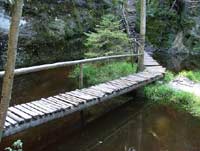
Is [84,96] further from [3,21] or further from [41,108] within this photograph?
[3,21]

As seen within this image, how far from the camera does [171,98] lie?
33.4 feet

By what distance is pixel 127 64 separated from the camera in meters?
12.5

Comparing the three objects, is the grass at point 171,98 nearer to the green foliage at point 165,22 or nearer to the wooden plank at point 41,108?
the wooden plank at point 41,108

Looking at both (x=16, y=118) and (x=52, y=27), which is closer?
(x=16, y=118)

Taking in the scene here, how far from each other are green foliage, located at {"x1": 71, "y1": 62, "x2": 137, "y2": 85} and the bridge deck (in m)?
1.30

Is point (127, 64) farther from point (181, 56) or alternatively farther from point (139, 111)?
point (181, 56)

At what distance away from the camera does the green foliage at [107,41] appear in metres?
12.2

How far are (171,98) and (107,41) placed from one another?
3427mm

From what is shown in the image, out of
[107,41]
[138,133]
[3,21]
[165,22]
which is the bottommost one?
[138,133]

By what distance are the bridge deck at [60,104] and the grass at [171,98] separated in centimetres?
40

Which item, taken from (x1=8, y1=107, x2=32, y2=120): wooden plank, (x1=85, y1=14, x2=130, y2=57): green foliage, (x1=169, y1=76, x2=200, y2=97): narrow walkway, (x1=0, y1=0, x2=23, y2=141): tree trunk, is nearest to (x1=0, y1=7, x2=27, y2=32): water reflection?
(x1=85, y1=14, x2=130, y2=57): green foliage

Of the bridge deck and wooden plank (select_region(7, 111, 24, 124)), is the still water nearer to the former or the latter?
the bridge deck

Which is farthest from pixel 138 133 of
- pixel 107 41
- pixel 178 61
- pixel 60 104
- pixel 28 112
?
pixel 178 61

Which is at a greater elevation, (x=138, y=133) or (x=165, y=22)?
(x=165, y=22)
